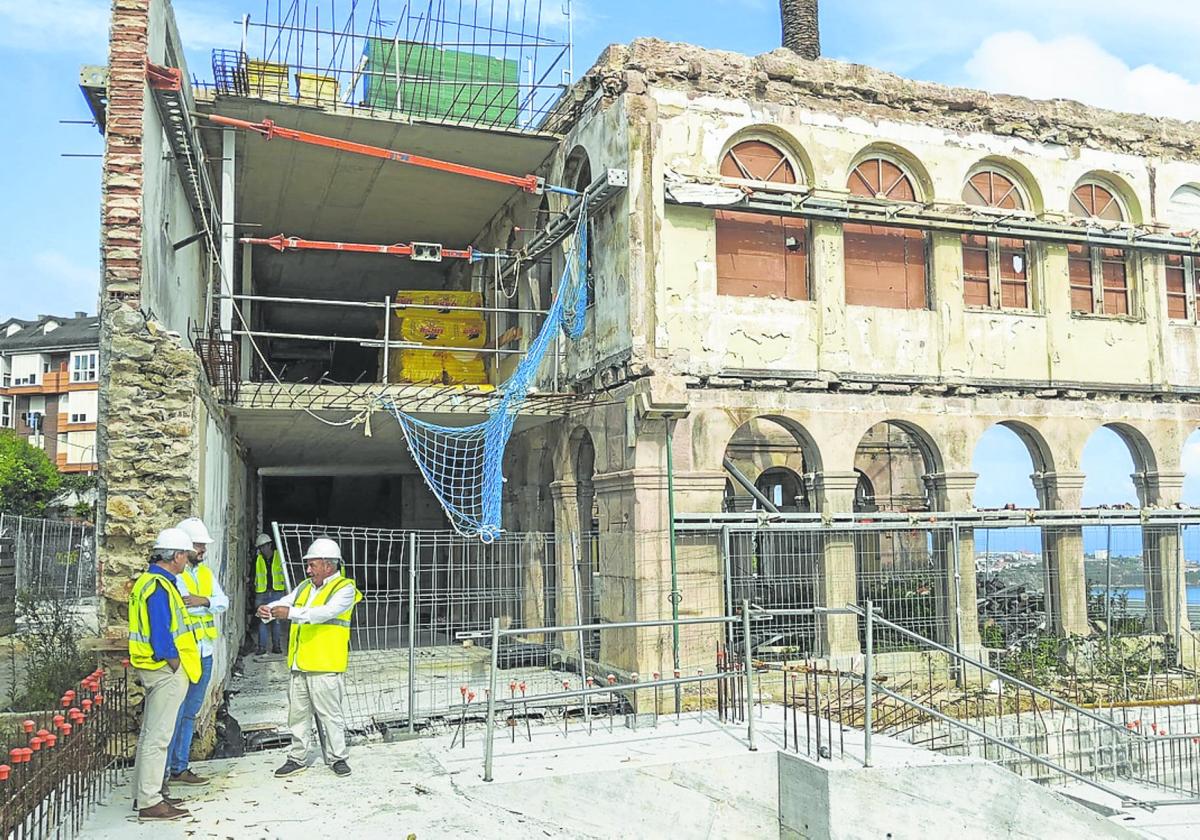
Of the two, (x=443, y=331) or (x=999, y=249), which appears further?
(x=443, y=331)

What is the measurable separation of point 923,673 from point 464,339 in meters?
9.45

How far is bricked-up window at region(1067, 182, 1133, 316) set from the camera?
1711cm

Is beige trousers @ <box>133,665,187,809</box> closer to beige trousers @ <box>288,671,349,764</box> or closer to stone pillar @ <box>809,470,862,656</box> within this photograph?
beige trousers @ <box>288,671,349,764</box>

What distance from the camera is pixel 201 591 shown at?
8.32 m

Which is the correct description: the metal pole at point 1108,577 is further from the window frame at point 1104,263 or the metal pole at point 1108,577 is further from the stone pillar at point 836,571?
the window frame at point 1104,263

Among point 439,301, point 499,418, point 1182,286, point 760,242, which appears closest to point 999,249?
point 1182,286

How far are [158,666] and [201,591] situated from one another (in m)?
0.82

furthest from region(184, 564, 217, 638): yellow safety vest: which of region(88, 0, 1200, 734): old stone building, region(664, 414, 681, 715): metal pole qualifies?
region(664, 414, 681, 715): metal pole

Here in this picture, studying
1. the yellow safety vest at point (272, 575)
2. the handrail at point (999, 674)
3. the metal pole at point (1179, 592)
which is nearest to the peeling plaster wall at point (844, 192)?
the metal pole at point (1179, 592)

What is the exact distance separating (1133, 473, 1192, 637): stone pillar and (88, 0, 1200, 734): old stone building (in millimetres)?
71

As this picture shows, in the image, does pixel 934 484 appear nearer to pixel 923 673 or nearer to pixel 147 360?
pixel 923 673

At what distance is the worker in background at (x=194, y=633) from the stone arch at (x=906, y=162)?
1107 cm

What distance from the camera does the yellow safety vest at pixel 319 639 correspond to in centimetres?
866

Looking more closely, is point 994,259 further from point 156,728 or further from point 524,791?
point 156,728
